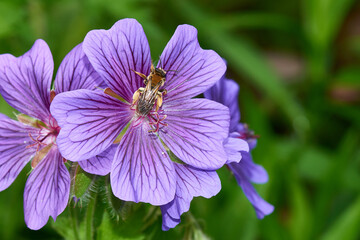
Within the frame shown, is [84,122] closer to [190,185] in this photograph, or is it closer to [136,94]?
[136,94]

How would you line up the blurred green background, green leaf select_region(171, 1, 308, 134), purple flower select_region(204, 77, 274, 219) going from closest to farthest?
purple flower select_region(204, 77, 274, 219) → the blurred green background → green leaf select_region(171, 1, 308, 134)

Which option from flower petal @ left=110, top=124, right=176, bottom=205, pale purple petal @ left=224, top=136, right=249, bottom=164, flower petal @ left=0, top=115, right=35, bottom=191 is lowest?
flower petal @ left=0, top=115, right=35, bottom=191

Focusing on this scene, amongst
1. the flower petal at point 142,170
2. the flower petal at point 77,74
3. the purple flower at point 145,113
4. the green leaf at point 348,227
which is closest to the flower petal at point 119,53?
the purple flower at point 145,113

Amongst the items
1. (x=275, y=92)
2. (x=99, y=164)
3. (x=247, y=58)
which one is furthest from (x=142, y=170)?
(x=247, y=58)

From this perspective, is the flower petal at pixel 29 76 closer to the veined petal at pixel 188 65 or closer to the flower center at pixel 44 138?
the flower center at pixel 44 138

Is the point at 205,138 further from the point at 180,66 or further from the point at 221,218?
the point at 221,218

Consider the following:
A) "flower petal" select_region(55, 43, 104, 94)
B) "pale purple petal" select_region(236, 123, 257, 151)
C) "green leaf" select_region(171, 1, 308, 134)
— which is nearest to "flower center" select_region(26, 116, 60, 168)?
"flower petal" select_region(55, 43, 104, 94)

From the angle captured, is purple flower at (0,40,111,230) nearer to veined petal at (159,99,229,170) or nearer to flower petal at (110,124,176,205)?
flower petal at (110,124,176,205)

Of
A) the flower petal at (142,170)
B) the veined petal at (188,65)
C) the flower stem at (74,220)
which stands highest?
the veined petal at (188,65)
